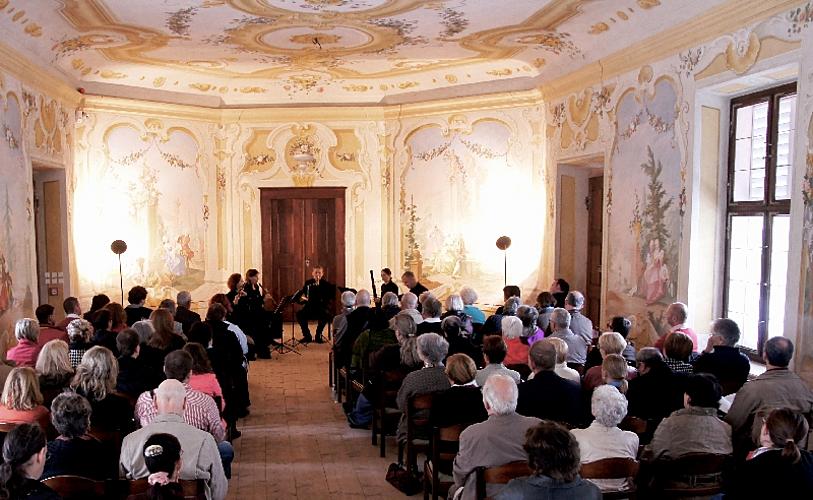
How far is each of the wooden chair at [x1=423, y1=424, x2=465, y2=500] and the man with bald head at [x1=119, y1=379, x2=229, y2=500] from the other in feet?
4.40

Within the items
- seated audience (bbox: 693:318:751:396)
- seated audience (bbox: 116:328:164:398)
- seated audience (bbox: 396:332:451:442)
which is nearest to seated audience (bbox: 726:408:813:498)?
seated audience (bbox: 693:318:751:396)

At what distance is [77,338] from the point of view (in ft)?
18.6

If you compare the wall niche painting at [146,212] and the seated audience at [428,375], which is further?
the wall niche painting at [146,212]

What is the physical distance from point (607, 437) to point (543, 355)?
93 cm

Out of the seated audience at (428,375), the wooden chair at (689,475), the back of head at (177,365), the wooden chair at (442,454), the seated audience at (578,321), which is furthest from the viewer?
the seated audience at (578,321)

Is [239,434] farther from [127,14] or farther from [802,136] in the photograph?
[802,136]

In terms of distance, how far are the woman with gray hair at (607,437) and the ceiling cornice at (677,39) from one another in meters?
3.92

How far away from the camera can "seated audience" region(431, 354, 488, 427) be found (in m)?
4.54

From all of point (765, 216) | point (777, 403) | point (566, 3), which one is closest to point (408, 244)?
point (566, 3)

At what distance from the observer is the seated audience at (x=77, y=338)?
5.63 m

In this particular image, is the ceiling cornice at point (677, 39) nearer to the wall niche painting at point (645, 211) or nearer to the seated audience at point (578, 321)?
the wall niche painting at point (645, 211)

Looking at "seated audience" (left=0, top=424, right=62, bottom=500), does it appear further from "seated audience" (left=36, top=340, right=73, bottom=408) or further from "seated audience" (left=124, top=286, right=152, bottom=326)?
"seated audience" (left=124, top=286, right=152, bottom=326)

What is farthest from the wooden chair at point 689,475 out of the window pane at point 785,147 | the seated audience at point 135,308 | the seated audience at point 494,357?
the seated audience at point 135,308

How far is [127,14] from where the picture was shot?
7.70 meters
